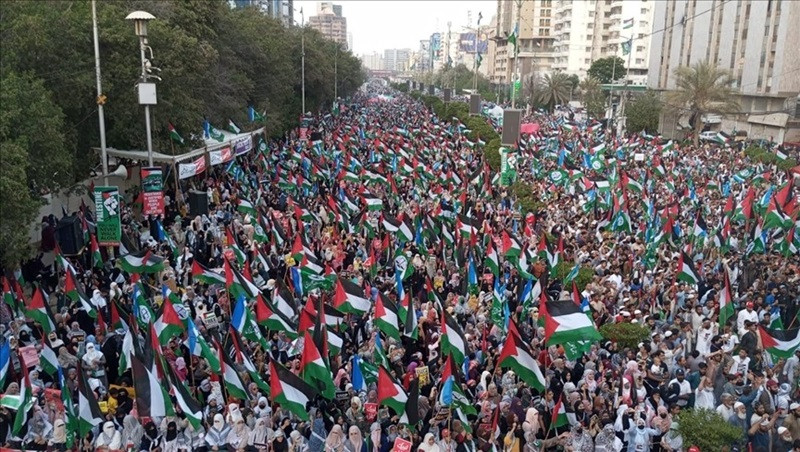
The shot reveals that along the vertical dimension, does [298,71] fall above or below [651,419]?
above

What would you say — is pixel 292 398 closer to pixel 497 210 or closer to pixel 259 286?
pixel 259 286

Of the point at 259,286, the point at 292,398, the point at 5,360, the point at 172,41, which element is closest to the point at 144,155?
the point at 172,41

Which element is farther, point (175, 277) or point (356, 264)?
point (356, 264)

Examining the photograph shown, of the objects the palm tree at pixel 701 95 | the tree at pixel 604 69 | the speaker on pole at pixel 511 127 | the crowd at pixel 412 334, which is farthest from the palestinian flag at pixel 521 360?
the tree at pixel 604 69

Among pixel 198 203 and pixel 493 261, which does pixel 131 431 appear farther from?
pixel 198 203

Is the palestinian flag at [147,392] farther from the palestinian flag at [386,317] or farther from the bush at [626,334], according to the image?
the bush at [626,334]

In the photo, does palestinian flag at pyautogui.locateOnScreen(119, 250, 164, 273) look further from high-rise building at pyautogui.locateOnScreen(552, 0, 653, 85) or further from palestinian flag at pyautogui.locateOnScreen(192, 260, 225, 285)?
high-rise building at pyautogui.locateOnScreen(552, 0, 653, 85)
